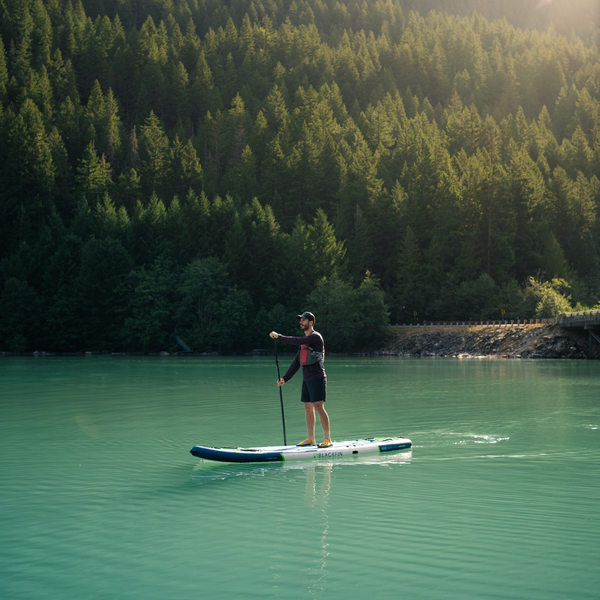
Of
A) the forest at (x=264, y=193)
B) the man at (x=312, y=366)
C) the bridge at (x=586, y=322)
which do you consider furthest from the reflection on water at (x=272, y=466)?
the forest at (x=264, y=193)

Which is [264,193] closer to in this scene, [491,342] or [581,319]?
[491,342]

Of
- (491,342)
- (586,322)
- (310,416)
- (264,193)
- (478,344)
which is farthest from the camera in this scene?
(264,193)

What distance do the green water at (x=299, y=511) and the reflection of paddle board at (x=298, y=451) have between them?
10.3 inches

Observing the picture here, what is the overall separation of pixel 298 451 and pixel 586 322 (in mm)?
56202

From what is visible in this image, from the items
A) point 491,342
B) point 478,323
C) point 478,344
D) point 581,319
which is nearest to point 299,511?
point 581,319

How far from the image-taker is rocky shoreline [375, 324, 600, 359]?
225 feet

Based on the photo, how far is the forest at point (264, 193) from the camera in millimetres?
90062

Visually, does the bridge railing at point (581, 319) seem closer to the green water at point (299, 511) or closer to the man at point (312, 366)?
the green water at point (299, 511)

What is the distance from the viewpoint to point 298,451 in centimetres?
1444

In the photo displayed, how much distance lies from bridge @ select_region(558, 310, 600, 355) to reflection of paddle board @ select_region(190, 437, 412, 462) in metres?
51.9

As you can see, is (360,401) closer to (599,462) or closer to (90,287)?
(599,462)

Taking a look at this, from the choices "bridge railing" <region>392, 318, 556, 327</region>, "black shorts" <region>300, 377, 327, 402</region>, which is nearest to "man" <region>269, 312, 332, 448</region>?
"black shorts" <region>300, 377, 327, 402</region>

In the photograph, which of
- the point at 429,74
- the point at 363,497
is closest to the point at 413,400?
the point at 363,497

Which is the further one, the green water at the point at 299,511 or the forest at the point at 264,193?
the forest at the point at 264,193
